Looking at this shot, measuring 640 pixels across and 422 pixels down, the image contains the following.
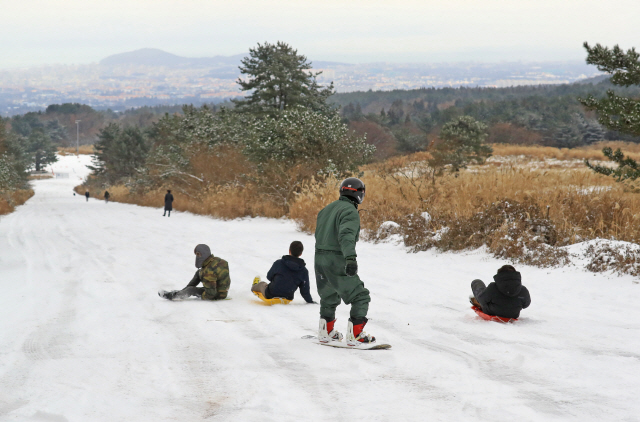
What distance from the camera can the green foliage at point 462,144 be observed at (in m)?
32.8

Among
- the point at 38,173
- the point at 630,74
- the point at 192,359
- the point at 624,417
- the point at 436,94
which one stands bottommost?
the point at 38,173

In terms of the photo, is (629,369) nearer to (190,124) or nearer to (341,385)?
→ (341,385)

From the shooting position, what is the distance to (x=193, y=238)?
15688mm

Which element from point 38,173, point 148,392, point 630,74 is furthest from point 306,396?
point 38,173

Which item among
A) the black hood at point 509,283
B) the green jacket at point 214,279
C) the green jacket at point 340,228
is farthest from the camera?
the green jacket at point 214,279

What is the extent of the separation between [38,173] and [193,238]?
119278 millimetres

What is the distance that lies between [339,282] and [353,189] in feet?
2.93

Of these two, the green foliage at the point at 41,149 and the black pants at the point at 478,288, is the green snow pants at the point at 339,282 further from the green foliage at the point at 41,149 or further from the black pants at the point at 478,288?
the green foliage at the point at 41,149

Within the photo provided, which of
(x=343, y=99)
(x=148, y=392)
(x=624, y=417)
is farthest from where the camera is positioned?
(x=343, y=99)

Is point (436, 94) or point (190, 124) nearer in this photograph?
point (190, 124)

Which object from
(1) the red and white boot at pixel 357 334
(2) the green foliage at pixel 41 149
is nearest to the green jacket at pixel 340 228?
(1) the red and white boot at pixel 357 334

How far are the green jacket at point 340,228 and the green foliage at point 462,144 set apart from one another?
27.8 metres

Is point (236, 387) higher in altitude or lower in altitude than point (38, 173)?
higher

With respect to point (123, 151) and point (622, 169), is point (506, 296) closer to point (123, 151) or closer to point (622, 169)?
point (622, 169)
